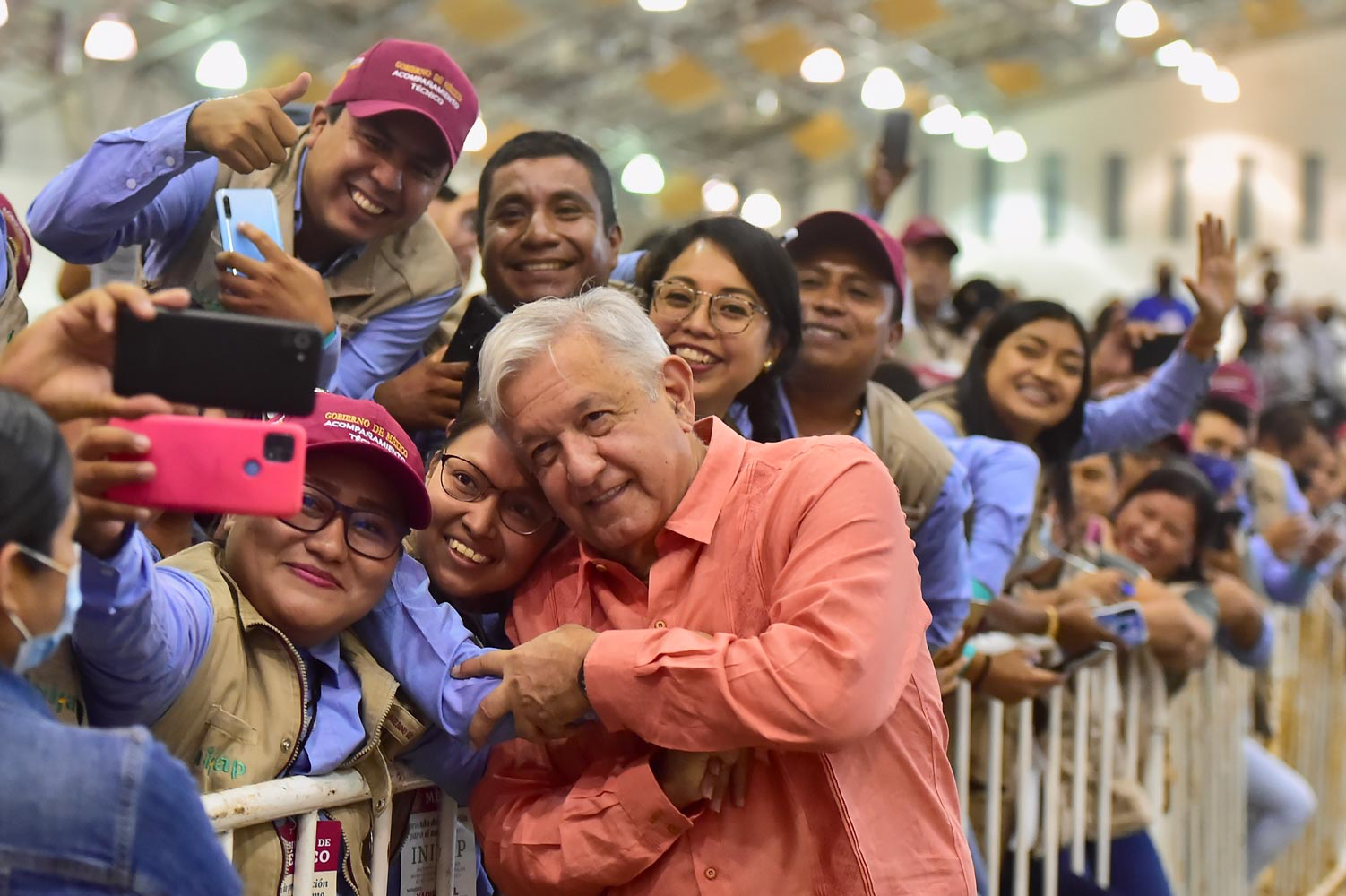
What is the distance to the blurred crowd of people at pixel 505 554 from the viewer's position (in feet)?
4.66

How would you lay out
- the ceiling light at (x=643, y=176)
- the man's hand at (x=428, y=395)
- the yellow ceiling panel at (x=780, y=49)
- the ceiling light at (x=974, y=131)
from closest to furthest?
1. the man's hand at (x=428, y=395)
2. the ceiling light at (x=643, y=176)
3. the yellow ceiling panel at (x=780, y=49)
4. the ceiling light at (x=974, y=131)

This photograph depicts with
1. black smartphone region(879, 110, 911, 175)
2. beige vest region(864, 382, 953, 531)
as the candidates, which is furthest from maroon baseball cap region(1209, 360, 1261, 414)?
beige vest region(864, 382, 953, 531)

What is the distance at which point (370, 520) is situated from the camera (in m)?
2.05

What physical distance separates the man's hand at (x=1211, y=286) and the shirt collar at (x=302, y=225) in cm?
254

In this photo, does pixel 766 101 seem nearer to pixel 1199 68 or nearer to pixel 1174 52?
pixel 1174 52

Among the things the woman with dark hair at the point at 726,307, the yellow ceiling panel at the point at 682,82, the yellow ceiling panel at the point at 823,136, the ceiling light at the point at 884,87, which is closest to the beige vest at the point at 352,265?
the woman with dark hair at the point at 726,307

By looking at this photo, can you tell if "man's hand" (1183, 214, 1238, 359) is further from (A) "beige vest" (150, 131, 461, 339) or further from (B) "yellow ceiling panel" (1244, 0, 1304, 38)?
(B) "yellow ceiling panel" (1244, 0, 1304, 38)

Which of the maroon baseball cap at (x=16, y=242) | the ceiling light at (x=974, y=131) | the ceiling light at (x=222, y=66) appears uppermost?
the ceiling light at (x=974, y=131)

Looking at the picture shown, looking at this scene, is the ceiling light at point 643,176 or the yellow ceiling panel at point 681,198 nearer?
the ceiling light at point 643,176

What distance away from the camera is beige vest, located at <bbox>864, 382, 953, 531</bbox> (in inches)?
116

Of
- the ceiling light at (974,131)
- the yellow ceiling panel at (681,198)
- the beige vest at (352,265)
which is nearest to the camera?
the beige vest at (352,265)

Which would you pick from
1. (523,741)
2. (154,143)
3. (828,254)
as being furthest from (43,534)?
(828,254)

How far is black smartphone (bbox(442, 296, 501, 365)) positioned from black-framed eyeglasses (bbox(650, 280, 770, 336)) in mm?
304

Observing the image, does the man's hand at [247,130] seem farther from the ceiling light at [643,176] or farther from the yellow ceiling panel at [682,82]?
the yellow ceiling panel at [682,82]
